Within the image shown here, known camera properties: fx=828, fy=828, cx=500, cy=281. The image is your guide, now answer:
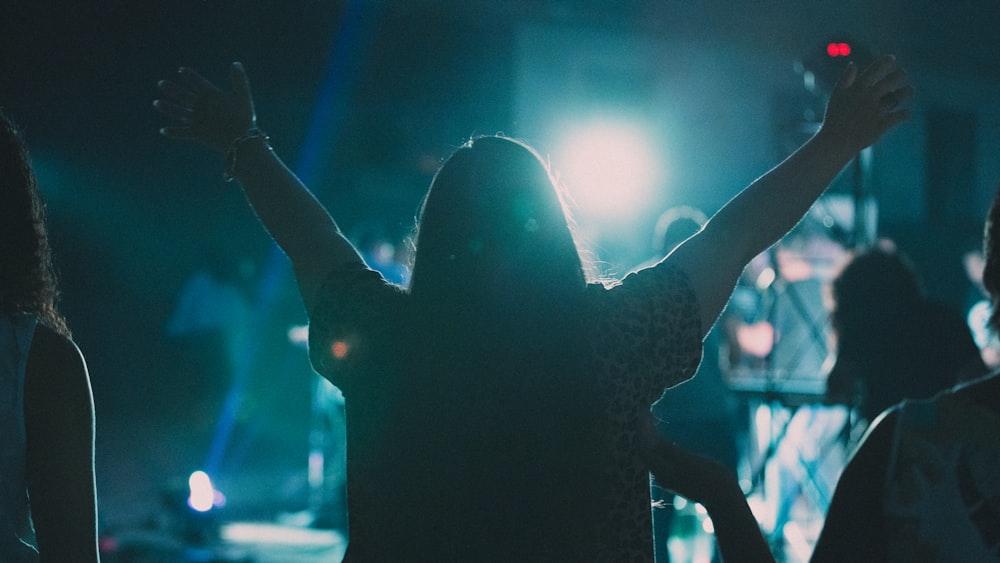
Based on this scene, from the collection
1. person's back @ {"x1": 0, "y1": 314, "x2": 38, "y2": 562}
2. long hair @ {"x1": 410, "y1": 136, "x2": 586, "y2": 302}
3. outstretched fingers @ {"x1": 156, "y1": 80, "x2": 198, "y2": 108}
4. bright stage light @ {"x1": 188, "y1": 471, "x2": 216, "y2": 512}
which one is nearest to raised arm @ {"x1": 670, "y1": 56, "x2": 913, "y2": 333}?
long hair @ {"x1": 410, "y1": 136, "x2": 586, "y2": 302}

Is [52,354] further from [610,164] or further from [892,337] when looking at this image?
[610,164]

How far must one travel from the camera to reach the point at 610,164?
7.99 meters

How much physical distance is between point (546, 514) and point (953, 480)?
1.52ft

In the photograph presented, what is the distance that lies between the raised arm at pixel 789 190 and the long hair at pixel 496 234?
0.54 ft

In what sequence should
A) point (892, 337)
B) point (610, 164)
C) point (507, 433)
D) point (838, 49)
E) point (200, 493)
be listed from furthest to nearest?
point (610, 164)
point (838, 49)
point (200, 493)
point (892, 337)
point (507, 433)

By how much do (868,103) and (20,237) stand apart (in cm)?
119

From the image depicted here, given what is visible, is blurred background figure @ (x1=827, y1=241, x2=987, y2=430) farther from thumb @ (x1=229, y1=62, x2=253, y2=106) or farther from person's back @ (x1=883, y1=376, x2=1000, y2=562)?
thumb @ (x1=229, y1=62, x2=253, y2=106)

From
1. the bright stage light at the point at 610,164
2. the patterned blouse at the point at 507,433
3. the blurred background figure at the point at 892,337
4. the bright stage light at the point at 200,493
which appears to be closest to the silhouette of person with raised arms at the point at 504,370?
the patterned blouse at the point at 507,433

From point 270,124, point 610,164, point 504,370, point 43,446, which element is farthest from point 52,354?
point 610,164

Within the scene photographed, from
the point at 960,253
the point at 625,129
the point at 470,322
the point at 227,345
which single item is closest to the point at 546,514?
the point at 470,322

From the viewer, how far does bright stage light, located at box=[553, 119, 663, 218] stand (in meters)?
7.65

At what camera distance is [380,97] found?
7199 mm

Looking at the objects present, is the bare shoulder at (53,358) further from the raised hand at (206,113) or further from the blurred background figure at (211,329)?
the blurred background figure at (211,329)

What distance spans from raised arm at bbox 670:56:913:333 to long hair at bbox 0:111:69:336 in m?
0.87
